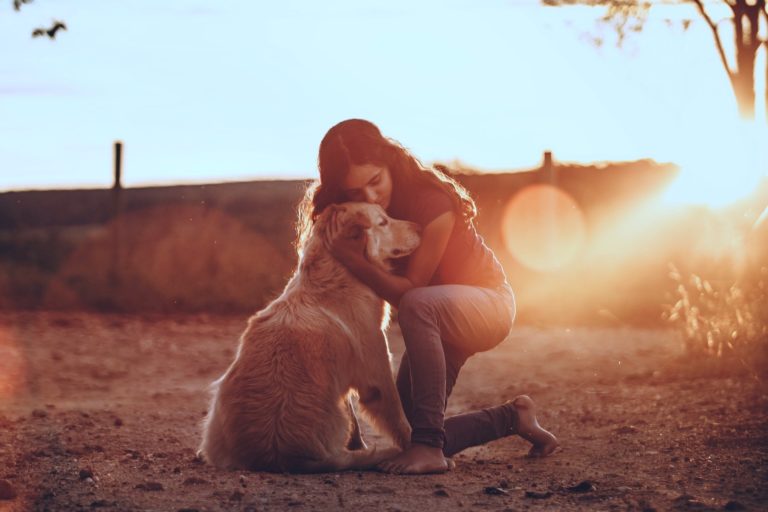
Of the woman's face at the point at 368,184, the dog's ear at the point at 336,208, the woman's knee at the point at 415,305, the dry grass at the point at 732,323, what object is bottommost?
the dry grass at the point at 732,323

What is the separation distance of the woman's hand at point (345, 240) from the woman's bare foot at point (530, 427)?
99cm

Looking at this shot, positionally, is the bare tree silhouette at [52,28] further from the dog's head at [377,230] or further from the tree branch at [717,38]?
the tree branch at [717,38]

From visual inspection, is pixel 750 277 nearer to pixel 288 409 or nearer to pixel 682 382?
pixel 682 382

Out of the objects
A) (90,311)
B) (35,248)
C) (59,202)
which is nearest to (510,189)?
(90,311)

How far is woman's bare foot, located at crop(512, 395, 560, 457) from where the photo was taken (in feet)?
13.9

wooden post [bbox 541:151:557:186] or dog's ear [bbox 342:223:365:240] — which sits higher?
wooden post [bbox 541:151:557:186]

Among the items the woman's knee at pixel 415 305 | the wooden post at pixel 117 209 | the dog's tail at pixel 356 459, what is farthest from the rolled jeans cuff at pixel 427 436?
the wooden post at pixel 117 209

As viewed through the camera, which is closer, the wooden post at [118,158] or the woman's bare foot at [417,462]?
the woman's bare foot at [417,462]

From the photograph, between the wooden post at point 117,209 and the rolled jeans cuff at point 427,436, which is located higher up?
the wooden post at point 117,209

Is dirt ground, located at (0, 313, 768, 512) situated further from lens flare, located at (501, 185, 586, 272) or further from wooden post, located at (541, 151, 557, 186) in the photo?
wooden post, located at (541, 151, 557, 186)

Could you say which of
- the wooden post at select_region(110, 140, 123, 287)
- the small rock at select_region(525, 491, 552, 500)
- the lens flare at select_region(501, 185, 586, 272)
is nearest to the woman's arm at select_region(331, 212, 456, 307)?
the small rock at select_region(525, 491, 552, 500)

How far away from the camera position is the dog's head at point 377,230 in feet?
13.5

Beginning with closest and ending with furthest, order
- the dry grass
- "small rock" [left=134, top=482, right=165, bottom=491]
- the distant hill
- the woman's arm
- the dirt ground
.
A: the dirt ground, "small rock" [left=134, top=482, right=165, bottom=491], the woman's arm, the dry grass, the distant hill

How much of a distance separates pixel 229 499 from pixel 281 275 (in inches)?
355
